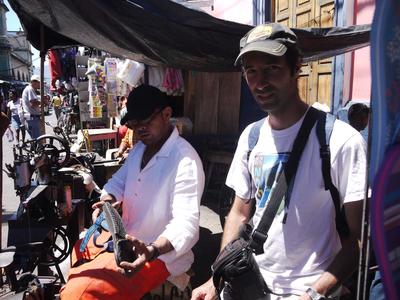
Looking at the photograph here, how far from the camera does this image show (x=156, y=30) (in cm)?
291

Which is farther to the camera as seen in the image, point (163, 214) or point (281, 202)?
point (163, 214)

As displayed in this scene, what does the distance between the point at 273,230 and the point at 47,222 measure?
2.26 metres

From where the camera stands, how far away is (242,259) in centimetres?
161

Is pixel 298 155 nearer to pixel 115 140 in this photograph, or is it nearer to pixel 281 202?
pixel 281 202

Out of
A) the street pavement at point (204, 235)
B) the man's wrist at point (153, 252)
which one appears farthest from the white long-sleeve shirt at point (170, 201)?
the street pavement at point (204, 235)

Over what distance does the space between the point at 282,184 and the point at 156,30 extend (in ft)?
5.97

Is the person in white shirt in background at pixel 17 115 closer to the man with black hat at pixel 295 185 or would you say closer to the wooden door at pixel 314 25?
the wooden door at pixel 314 25

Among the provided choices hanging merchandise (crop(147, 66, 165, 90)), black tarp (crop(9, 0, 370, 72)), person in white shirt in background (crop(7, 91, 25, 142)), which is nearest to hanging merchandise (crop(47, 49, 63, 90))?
person in white shirt in background (crop(7, 91, 25, 142))

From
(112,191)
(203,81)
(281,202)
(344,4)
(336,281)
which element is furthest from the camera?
(203,81)

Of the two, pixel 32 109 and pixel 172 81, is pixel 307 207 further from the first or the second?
pixel 32 109

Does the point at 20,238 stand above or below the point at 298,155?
below

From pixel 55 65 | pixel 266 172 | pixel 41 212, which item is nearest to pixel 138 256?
pixel 266 172

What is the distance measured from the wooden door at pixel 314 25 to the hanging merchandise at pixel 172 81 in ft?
7.46

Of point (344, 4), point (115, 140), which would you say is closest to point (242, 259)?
point (344, 4)
